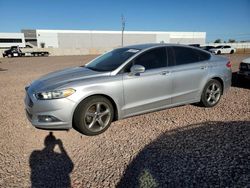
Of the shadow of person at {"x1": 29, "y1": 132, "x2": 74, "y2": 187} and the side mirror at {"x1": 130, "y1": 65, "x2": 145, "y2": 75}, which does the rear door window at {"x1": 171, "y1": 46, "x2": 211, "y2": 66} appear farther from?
the shadow of person at {"x1": 29, "y1": 132, "x2": 74, "y2": 187}

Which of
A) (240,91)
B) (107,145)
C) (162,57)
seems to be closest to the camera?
(107,145)

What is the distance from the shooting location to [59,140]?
406 cm

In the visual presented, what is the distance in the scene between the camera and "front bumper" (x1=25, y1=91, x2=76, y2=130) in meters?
3.86

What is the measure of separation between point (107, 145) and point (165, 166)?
1.13 m

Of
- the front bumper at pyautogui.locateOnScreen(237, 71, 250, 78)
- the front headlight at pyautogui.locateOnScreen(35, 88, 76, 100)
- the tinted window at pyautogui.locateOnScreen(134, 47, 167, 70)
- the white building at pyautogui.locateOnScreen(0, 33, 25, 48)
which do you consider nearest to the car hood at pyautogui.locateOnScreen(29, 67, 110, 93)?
the front headlight at pyautogui.locateOnScreen(35, 88, 76, 100)

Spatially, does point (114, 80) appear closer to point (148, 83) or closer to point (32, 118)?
point (148, 83)

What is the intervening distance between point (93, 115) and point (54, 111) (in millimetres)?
700

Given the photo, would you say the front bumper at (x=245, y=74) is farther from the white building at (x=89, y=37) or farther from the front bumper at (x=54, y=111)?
the white building at (x=89, y=37)

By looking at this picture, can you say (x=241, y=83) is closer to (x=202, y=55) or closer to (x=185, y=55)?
(x=202, y=55)

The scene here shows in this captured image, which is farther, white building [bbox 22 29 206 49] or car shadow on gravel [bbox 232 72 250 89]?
white building [bbox 22 29 206 49]

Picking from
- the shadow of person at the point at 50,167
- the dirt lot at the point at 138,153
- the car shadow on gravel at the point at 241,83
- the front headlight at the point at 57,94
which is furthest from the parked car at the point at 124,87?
the car shadow on gravel at the point at 241,83

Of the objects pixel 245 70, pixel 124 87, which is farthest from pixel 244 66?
pixel 124 87

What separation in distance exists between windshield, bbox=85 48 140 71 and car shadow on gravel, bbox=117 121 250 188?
1.67m

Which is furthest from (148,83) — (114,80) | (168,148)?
(168,148)
